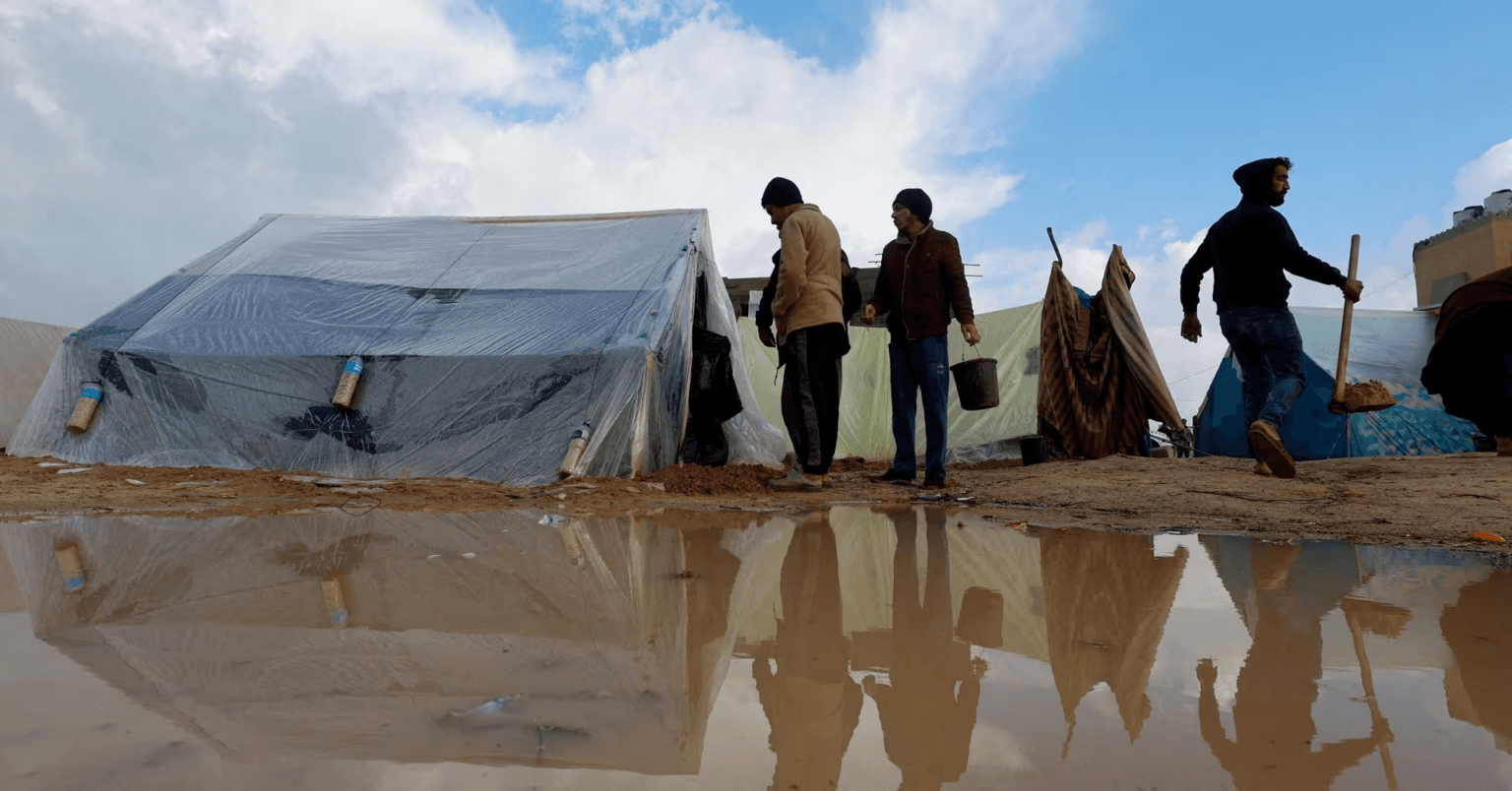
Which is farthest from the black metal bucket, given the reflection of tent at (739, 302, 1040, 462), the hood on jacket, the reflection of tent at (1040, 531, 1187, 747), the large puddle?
the reflection of tent at (739, 302, 1040, 462)

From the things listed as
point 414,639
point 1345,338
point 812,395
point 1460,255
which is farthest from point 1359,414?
point 1460,255

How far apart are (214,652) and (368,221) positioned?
23.1ft

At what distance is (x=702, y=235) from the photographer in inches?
286

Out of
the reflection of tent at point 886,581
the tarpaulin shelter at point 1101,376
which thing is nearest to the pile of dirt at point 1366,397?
the tarpaulin shelter at point 1101,376

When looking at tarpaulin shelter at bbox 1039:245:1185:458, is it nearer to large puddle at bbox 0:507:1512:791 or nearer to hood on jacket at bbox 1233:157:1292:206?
hood on jacket at bbox 1233:157:1292:206

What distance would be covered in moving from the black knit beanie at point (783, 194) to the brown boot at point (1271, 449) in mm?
2622

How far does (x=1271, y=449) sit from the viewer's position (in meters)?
4.32

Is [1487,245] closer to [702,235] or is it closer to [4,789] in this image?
[702,235]

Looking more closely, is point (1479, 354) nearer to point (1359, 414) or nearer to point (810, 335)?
point (1359, 414)

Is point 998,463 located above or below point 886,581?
above

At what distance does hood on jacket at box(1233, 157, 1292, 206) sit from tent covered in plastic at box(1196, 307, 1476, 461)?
2087 mm

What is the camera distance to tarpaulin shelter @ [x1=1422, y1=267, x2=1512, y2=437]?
495 centimetres

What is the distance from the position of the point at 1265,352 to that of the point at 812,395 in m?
2.43

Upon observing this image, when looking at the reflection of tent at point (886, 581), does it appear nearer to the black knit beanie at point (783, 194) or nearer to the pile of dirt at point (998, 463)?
the black knit beanie at point (783, 194)
